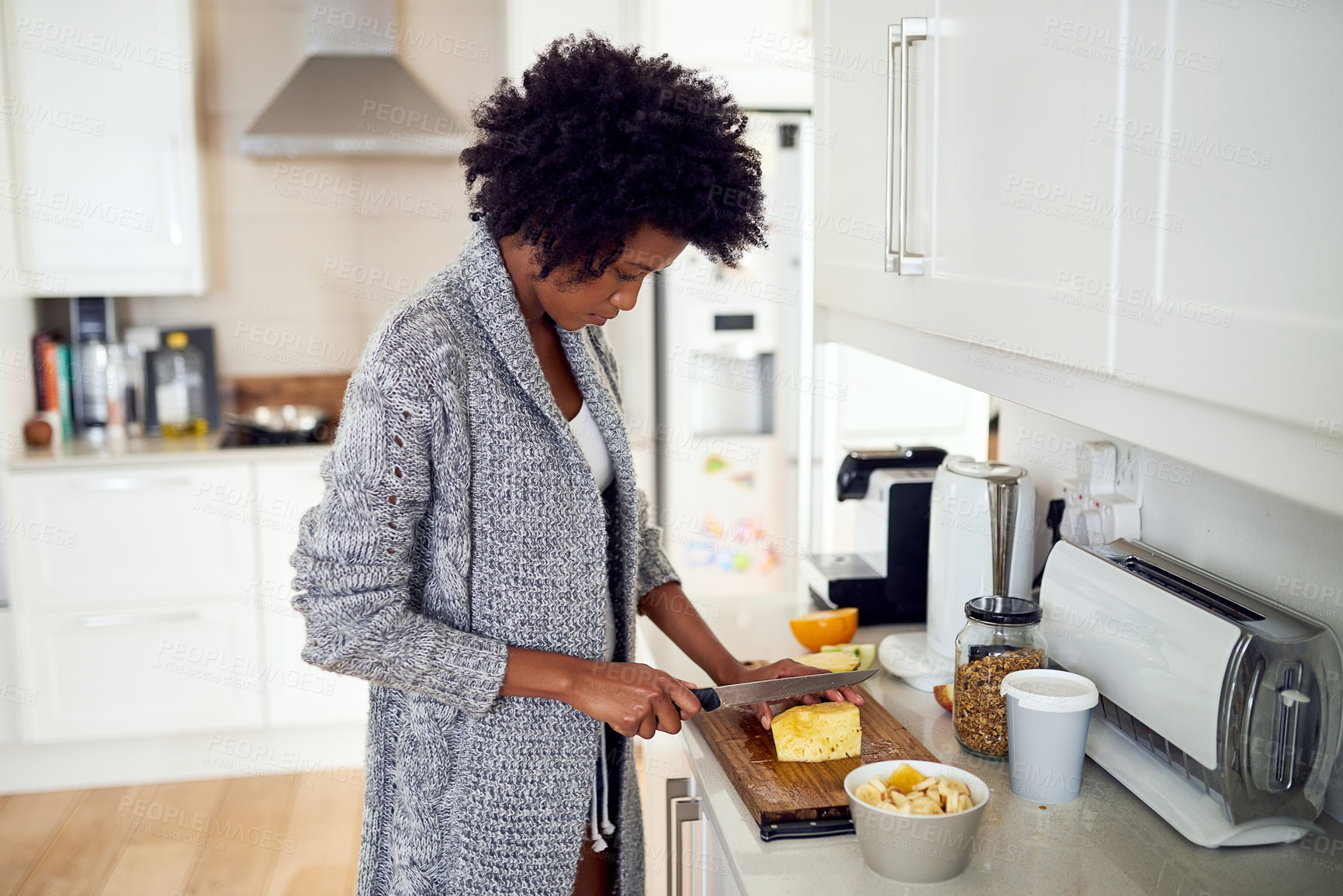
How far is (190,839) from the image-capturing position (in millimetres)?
2768

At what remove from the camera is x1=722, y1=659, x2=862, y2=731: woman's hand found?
52.7 inches

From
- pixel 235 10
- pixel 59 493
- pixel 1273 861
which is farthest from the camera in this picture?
pixel 235 10

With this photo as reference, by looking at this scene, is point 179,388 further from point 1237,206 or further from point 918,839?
point 1237,206

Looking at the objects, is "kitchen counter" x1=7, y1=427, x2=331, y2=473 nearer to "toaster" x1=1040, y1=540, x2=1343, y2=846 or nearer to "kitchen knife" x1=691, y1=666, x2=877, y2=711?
"kitchen knife" x1=691, y1=666, x2=877, y2=711

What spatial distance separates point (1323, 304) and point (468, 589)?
32.5 inches

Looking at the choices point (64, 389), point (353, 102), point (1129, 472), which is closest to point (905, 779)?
point (1129, 472)

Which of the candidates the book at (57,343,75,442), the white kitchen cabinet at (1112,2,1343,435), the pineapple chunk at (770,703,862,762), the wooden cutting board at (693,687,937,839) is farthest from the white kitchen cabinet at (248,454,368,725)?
the white kitchen cabinet at (1112,2,1343,435)

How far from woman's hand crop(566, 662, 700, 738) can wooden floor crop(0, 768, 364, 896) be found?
167 centimetres

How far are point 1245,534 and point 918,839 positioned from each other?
577 mm

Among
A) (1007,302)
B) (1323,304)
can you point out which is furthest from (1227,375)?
(1007,302)

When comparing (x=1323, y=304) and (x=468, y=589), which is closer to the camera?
(x=1323, y=304)

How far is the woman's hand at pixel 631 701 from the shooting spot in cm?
115

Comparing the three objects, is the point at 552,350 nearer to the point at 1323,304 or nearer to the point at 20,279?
the point at 1323,304

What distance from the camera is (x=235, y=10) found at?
10.9ft
